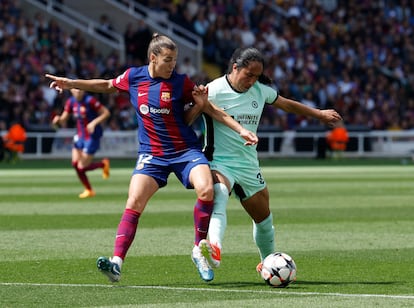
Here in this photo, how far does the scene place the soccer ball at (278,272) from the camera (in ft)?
33.6

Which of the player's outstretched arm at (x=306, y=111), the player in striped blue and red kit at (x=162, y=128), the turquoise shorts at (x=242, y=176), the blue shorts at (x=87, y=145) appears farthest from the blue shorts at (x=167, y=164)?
the blue shorts at (x=87, y=145)

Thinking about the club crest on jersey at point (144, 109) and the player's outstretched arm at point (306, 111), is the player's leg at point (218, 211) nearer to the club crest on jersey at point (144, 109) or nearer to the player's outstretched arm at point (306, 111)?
the club crest on jersey at point (144, 109)

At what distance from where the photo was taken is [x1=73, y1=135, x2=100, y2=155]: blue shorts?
22.4m

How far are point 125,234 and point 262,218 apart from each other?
1364 millimetres

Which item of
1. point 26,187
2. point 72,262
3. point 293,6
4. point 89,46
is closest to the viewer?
point 72,262

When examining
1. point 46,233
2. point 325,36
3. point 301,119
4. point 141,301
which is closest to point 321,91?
point 301,119

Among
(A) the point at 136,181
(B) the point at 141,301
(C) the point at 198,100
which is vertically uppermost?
(C) the point at 198,100

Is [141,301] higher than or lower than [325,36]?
lower

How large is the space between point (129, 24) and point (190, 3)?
3503 mm

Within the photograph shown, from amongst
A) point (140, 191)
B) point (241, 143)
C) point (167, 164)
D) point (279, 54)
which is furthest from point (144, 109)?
point (279, 54)

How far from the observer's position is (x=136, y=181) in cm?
1059

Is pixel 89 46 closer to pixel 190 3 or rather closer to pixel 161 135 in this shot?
pixel 190 3

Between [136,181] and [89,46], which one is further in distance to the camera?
[89,46]

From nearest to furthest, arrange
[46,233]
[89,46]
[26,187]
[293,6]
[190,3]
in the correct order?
[46,233]
[26,187]
[89,46]
[190,3]
[293,6]
